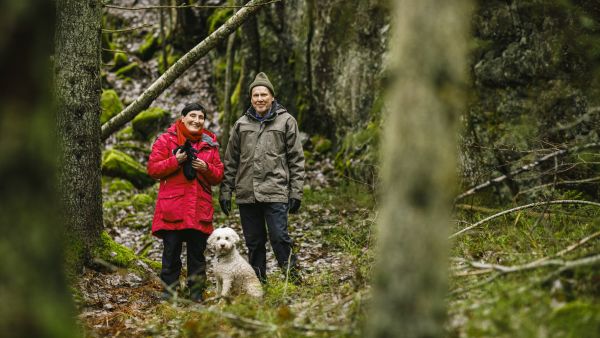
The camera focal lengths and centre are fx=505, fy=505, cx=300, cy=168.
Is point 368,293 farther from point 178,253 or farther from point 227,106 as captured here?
point 227,106

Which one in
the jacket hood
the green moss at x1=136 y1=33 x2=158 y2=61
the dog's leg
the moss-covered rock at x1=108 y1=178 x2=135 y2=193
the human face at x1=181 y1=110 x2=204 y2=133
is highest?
the green moss at x1=136 y1=33 x2=158 y2=61

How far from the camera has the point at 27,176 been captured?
214 cm

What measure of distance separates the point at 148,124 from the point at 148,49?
586cm

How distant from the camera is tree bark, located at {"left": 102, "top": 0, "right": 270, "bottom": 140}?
6.28 m

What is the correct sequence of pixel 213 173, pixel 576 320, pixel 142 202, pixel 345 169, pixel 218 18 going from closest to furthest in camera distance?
pixel 576 320
pixel 213 173
pixel 142 202
pixel 345 169
pixel 218 18

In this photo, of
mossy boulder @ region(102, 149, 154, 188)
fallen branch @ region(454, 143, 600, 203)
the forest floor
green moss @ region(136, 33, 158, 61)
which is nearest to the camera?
the forest floor

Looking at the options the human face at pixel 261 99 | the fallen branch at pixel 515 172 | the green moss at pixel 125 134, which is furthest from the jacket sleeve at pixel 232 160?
the green moss at pixel 125 134

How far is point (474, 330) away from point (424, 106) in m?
1.36

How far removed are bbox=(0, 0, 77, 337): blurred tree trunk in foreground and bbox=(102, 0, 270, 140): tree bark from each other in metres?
4.18

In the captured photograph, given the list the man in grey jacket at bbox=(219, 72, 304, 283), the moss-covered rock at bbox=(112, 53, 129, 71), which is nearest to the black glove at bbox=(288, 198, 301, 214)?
the man in grey jacket at bbox=(219, 72, 304, 283)

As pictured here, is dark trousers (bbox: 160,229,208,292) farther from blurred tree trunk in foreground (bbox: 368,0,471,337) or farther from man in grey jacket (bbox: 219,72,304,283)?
blurred tree trunk in foreground (bbox: 368,0,471,337)

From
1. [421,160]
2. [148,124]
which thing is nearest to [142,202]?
[148,124]

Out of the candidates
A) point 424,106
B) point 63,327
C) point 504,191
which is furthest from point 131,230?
point 424,106

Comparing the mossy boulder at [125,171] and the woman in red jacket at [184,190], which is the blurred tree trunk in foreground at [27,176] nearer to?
the woman in red jacket at [184,190]
